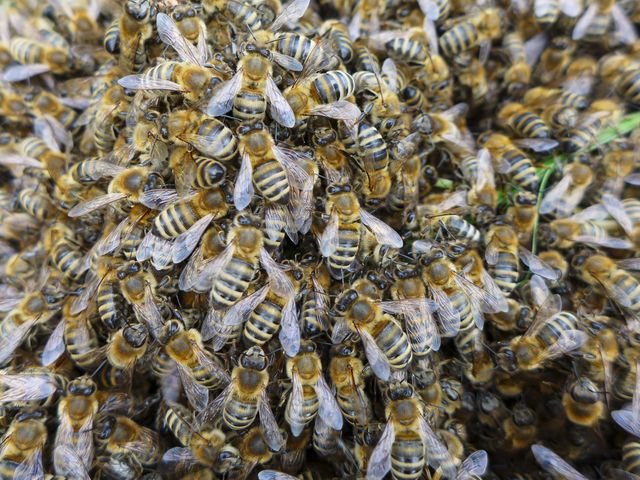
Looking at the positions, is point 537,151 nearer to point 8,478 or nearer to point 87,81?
point 87,81

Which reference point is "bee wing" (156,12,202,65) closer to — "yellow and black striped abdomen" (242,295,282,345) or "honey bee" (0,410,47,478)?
"yellow and black striped abdomen" (242,295,282,345)

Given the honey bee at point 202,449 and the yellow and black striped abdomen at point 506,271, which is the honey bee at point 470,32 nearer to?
the yellow and black striped abdomen at point 506,271

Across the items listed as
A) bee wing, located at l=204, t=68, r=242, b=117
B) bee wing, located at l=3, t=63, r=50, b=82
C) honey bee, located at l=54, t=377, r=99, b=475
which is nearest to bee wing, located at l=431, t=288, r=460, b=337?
bee wing, located at l=204, t=68, r=242, b=117

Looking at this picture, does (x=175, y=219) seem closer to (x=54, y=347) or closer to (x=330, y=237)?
(x=330, y=237)

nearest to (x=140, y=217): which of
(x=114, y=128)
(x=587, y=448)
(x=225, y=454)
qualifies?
(x=114, y=128)

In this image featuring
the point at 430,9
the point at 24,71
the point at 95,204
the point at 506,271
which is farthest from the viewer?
the point at 24,71

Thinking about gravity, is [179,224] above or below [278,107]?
below

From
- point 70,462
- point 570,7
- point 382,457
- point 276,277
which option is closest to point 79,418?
point 70,462
